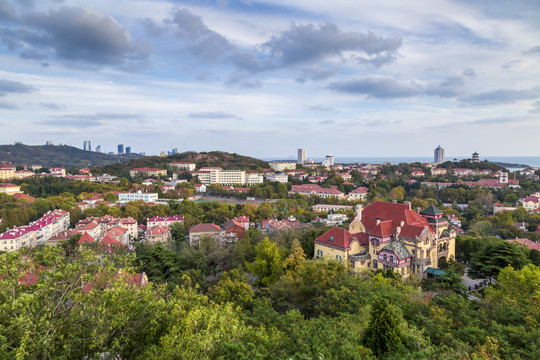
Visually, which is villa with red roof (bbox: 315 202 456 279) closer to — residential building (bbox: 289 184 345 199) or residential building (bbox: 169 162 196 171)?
residential building (bbox: 289 184 345 199)

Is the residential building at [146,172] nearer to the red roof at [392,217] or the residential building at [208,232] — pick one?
the residential building at [208,232]

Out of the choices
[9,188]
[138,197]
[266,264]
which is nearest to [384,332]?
[266,264]

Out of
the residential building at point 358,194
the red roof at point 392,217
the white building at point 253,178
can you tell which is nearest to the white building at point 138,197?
the white building at point 253,178

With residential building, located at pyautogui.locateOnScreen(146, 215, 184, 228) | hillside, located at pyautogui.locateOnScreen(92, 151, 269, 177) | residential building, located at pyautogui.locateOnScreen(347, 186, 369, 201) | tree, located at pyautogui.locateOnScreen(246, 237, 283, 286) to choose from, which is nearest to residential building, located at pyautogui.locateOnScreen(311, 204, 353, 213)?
residential building, located at pyautogui.locateOnScreen(347, 186, 369, 201)

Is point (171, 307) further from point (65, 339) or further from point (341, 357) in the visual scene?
point (341, 357)

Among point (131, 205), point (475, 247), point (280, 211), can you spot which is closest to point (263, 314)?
point (475, 247)
